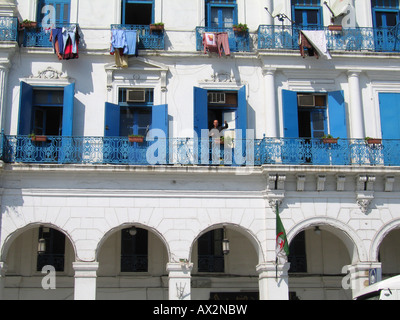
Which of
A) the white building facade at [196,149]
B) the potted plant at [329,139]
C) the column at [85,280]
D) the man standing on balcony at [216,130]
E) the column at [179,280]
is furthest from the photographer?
the man standing on balcony at [216,130]

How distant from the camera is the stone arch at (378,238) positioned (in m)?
14.4

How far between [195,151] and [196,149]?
59 millimetres

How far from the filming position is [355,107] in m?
15.7

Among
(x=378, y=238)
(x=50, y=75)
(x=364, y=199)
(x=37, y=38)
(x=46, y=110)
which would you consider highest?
(x=37, y=38)

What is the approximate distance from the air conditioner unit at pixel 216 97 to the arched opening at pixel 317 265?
430 cm

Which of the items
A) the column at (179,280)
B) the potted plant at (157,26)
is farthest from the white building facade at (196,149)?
the potted plant at (157,26)

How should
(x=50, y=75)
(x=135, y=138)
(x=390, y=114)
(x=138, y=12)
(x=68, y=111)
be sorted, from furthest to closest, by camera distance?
(x=138, y=12) → (x=390, y=114) → (x=50, y=75) → (x=68, y=111) → (x=135, y=138)

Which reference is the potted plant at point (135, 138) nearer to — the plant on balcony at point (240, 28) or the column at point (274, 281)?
the plant on balcony at point (240, 28)

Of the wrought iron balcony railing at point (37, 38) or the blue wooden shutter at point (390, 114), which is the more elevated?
the wrought iron balcony railing at point (37, 38)

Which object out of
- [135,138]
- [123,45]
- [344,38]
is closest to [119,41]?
[123,45]

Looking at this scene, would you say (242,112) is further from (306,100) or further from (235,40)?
(235,40)

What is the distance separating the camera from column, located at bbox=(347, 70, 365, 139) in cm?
1556

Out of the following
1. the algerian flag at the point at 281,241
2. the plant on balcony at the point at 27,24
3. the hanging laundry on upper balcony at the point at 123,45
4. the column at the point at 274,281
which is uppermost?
the plant on balcony at the point at 27,24

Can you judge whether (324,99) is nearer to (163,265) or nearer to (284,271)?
(284,271)
